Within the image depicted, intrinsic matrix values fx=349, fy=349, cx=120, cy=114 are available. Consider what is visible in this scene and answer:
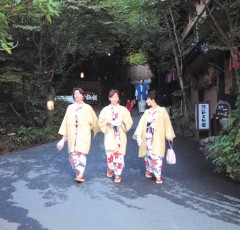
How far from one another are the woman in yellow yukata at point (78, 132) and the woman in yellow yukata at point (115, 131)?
12.1 inches

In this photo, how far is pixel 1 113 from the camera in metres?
14.4

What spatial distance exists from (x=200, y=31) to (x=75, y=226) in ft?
20.9

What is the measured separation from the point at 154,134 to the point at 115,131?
0.82 m

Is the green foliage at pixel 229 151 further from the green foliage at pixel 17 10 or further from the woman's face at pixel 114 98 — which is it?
the green foliage at pixel 17 10

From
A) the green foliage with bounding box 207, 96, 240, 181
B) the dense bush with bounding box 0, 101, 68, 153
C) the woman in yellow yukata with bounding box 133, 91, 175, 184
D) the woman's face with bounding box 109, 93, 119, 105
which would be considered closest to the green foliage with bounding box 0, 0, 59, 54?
the woman's face with bounding box 109, 93, 119, 105

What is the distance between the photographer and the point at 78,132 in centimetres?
727

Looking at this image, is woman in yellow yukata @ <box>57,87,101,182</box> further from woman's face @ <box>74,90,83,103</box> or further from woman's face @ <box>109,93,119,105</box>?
woman's face @ <box>109,93,119,105</box>

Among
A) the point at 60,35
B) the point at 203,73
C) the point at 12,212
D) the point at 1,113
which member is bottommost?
the point at 12,212

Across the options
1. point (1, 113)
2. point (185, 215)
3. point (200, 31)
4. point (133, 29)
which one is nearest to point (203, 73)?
point (133, 29)

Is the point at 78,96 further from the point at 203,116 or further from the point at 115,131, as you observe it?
the point at 203,116

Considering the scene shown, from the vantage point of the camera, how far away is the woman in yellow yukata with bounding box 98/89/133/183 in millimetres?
7250

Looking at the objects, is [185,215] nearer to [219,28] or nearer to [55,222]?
[55,222]

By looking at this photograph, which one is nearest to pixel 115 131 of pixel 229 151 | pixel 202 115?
pixel 229 151

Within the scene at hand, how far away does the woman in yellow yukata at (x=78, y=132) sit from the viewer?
7.18 metres
